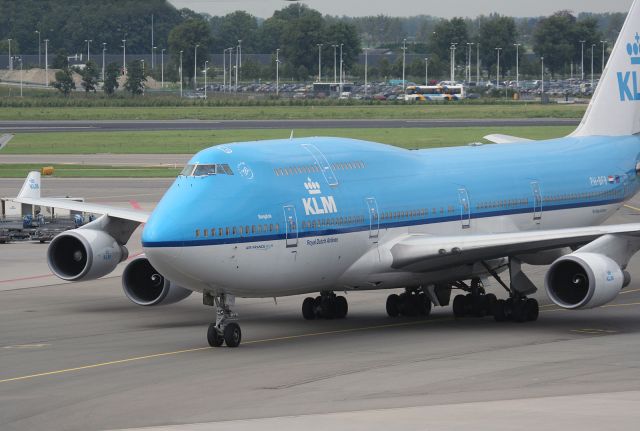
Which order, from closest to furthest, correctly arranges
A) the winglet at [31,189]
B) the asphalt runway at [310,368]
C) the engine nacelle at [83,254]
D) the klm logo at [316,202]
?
the asphalt runway at [310,368], the klm logo at [316,202], the engine nacelle at [83,254], the winglet at [31,189]

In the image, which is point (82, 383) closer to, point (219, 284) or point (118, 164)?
point (219, 284)

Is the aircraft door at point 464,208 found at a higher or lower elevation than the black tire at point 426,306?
higher

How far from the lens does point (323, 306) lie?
35844 mm

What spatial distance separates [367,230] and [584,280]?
5.48 meters

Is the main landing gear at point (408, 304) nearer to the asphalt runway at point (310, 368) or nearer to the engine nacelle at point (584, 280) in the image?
the asphalt runway at point (310, 368)

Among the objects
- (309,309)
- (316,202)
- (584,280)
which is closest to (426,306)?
(309,309)

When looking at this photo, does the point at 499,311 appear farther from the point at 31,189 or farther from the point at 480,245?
the point at 31,189

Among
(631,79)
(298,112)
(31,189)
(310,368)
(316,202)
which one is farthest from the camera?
(298,112)

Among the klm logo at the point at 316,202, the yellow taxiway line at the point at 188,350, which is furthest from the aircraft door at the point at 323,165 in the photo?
the yellow taxiway line at the point at 188,350

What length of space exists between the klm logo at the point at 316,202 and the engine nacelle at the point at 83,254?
301 inches

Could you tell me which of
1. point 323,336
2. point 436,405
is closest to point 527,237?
point 323,336

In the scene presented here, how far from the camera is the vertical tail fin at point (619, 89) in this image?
43.2 meters

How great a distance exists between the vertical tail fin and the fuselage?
2.55 metres

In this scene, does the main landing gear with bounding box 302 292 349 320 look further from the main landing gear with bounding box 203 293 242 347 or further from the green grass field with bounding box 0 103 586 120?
the green grass field with bounding box 0 103 586 120
